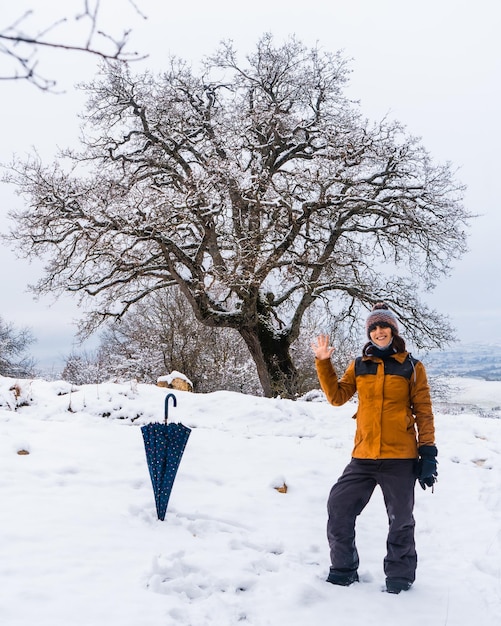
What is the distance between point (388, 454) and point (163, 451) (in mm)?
1803

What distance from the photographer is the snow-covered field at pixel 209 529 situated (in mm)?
3027

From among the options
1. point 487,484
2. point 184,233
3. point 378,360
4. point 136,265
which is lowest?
point 487,484

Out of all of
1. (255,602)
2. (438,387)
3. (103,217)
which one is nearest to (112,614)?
(255,602)

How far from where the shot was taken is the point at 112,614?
275 centimetres

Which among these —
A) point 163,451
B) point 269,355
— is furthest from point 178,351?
point 163,451

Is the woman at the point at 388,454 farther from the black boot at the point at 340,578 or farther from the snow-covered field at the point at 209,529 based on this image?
the snow-covered field at the point at 209,529

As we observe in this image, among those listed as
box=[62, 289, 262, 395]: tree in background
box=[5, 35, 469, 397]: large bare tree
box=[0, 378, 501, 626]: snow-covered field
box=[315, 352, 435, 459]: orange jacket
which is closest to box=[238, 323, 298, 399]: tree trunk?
box=[5, 35, 469, 397]: large bare tree

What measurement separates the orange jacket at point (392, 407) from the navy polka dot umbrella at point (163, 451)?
52.1 inches

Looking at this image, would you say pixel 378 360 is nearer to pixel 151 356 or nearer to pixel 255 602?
pixel 255 602

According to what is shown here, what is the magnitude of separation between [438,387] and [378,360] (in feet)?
53.9

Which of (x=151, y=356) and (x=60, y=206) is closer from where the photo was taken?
(x=60, y=206)

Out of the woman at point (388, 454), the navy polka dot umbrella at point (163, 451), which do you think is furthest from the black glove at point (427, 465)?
the navy polka dot umbrella at point (163, 451)

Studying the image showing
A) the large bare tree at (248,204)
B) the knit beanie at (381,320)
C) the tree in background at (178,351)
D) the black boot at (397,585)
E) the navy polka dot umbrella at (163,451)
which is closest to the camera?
the black boot at (397,585)

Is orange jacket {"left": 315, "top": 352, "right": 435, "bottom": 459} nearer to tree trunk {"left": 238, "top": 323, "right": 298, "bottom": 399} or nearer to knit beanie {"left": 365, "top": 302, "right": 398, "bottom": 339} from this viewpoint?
knit beanie {"left": 365, "top": 302, "right": 398, "bottom": 339}
